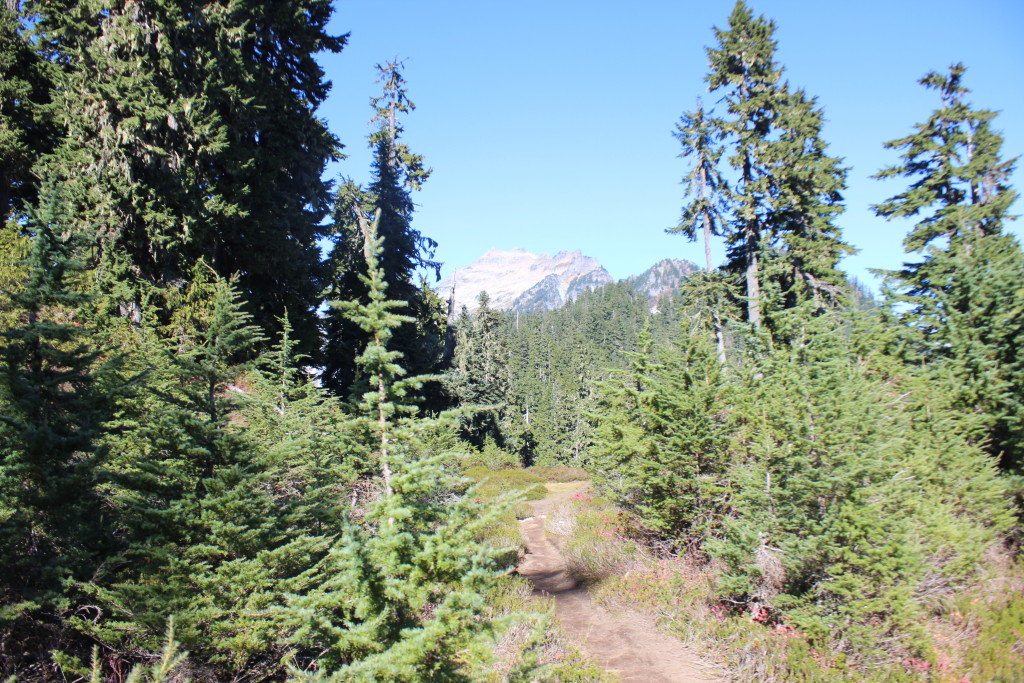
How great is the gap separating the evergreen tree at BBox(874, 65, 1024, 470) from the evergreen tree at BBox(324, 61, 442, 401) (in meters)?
17.8

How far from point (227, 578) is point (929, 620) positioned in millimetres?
10590

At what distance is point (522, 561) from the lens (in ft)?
45.4

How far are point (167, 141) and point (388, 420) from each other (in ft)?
47.4

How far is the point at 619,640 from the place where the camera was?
29.7 ft

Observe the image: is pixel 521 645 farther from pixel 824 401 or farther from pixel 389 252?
pixel 389 252

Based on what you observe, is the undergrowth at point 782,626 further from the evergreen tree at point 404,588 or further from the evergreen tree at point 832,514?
the evergreen tree at point 404,588

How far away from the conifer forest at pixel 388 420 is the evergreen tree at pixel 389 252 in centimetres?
33

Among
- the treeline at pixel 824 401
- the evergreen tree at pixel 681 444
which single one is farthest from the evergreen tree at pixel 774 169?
the evergreen tree at pixel 681 444

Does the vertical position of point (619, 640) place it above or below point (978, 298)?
below

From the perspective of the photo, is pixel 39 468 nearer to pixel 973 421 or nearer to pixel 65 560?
pixel 65 560

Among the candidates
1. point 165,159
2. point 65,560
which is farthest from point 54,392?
point 165,159

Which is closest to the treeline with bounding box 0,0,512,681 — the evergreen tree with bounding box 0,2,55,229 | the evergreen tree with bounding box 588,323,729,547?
the evergreen tree with bounding box 588,323,729,547

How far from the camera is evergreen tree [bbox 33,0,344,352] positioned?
1411cm

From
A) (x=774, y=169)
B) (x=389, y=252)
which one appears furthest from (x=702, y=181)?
(x=389, y=252)
